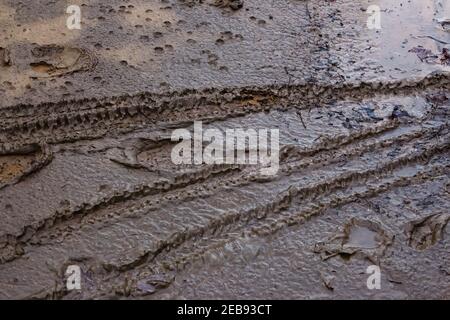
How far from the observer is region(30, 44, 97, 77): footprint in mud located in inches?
107

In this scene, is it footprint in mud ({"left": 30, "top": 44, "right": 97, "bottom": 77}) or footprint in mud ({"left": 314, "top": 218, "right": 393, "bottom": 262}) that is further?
footprint in mud ({"left": 30, "top": 44, "right": 97, "bottom": 77})

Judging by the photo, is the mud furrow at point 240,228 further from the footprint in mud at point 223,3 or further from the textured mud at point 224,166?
the footprint in mud at point 223,3

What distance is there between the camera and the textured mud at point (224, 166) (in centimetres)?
204

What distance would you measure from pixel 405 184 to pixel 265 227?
2.05 ft

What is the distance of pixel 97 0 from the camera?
3162 mm

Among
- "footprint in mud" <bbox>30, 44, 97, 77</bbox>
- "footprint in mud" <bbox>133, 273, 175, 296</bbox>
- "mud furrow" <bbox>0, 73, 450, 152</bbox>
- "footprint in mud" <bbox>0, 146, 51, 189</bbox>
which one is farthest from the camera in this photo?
"footprint in mud" <bbox>30, 44, 97, 77</bbox>

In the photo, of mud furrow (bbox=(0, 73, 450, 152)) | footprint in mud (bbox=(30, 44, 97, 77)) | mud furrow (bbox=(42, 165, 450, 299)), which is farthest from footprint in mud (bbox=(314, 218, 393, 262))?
footprint in mud (bbox=(30, 44, 97, 77))

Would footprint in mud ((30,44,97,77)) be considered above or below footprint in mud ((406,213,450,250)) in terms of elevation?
above

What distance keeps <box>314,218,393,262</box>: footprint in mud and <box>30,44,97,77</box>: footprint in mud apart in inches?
54.7

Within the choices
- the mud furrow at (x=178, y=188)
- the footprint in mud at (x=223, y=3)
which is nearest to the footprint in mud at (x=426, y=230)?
the mud furrow at (x=178, y=188)

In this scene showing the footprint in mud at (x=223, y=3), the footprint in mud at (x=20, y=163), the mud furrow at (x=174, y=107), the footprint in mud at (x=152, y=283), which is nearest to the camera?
the footprint in mud at (x=152, y=283)

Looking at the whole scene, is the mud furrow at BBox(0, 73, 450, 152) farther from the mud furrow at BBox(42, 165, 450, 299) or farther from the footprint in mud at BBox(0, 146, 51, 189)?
the mud furrow at BBox(42, 165, 450, 299)

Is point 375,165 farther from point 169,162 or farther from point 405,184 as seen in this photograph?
point 169,162

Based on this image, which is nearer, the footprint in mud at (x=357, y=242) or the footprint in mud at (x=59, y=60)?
the footprint in mud at (x=357, y=242)
